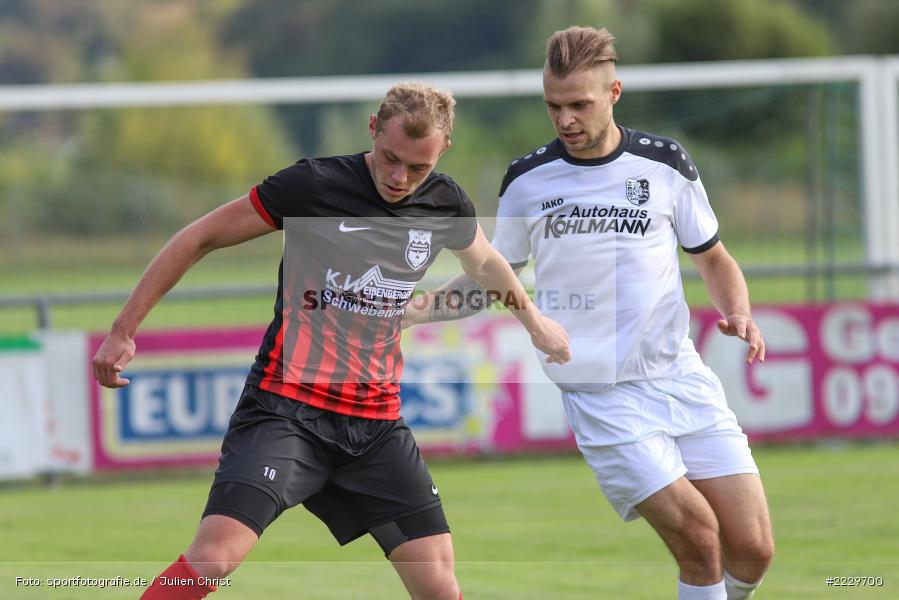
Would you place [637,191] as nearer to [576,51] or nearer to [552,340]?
[576,51]

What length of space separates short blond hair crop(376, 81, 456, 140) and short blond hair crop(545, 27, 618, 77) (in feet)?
1.87

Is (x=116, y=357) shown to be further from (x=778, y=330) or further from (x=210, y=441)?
(x=778, y=330)

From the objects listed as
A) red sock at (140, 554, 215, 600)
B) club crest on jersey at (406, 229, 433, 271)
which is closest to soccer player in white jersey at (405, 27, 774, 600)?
club crest on jersey at (406, 229, 433, 271)

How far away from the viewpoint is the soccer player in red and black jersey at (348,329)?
14.7ft

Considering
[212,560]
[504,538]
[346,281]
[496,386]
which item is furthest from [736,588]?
[496,386]

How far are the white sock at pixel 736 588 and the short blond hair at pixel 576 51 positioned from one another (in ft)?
6.78

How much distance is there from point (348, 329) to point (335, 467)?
0.50m

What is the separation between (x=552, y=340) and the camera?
16.2 feet

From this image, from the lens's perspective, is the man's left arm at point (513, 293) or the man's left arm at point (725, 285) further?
the man's left arm at point (725, 285)

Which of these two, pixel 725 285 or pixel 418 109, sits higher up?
pixel 418 109

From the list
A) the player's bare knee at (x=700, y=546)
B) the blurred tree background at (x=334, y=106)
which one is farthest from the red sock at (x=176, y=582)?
the blurred tree background at (x=334, y=106)

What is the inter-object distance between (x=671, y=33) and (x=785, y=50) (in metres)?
4.78

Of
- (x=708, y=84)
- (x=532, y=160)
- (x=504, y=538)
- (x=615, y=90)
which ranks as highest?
(x=708, y=84)

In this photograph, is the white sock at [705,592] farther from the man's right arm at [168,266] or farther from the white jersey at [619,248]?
the man's right arm at [168,266]
